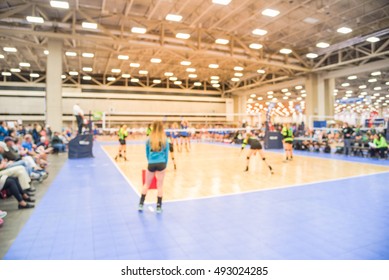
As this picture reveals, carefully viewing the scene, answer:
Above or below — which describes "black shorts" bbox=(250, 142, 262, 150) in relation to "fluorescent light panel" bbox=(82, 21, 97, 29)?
below

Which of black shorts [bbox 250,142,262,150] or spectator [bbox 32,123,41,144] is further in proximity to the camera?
spectator [bbox 32,123,41,144]

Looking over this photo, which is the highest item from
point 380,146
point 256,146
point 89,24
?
point 89,24

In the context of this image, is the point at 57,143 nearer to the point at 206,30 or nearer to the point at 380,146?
the point at 206,30

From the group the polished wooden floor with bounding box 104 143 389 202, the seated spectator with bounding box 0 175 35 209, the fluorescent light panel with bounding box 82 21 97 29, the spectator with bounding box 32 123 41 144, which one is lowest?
the polished wooden floor with bounding box 104 143 389 202

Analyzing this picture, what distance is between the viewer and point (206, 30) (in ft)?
49.8

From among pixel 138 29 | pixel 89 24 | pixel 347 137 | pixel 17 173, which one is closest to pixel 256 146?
pixel 17 173

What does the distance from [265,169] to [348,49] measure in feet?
46.2

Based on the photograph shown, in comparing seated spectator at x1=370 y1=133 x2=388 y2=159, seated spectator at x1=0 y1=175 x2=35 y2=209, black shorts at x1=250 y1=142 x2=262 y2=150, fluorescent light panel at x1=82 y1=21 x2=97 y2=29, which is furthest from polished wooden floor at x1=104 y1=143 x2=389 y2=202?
fluorescent light panel at x1=82 y1=21 x2=97 y2=29

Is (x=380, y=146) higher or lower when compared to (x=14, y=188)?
higher

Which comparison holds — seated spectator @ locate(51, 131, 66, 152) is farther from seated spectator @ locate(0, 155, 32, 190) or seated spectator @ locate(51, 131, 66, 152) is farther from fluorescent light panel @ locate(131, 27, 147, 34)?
seated spectator @ locate(0, 155, 32, 190)

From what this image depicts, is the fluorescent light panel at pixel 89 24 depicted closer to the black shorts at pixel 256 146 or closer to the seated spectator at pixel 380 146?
the black shorts at pixel 256 146

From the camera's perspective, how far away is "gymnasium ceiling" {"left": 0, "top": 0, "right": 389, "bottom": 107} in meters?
12.4
